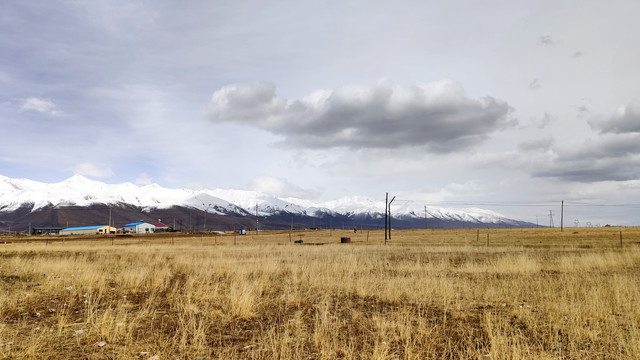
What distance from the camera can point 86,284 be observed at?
14.1 meters

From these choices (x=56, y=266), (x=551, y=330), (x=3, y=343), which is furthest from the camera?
(x=56, y=266)

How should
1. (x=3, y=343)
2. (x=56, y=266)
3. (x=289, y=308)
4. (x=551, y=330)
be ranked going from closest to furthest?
(x=3, y=343) < (x=551, y=330) < (x=289, y=308) < (x=56, y=266)

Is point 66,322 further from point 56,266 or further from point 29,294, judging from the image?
point 56,266

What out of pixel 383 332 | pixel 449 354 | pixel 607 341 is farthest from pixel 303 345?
pixel 607 341

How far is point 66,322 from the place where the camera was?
904cm

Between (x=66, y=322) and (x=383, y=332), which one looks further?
(x=66, y=322)

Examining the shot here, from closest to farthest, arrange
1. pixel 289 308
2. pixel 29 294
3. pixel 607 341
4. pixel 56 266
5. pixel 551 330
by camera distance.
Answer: pixel 607 341
pixel 551 330
pixel 289 308
pixel 29 294
pixel 56 266

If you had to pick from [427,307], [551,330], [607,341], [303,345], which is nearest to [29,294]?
[303,345]

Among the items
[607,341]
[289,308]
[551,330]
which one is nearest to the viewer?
[607,341]

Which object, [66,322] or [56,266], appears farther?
[56,266]

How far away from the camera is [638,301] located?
11.0 m

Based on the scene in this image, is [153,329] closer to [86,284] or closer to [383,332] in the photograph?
[383,332]

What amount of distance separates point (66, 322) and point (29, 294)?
4.30 m

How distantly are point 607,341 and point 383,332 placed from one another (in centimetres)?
455
